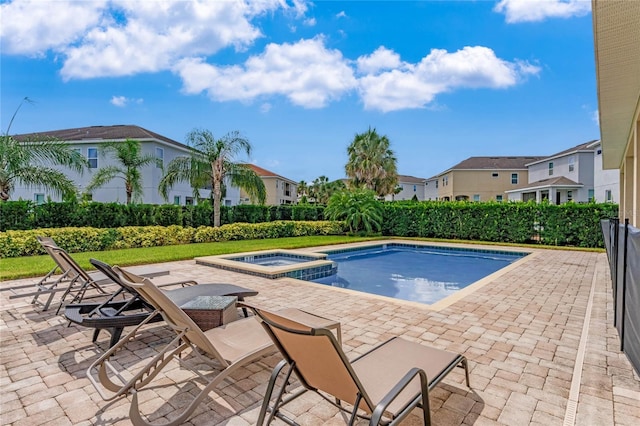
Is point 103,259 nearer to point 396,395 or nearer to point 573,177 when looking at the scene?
point 396,395

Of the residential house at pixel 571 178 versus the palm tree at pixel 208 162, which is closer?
the palm tree at pixel 208 162

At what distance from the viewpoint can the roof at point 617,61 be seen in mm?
4074

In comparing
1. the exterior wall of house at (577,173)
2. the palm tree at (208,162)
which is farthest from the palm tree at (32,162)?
the exterior wall of house at (577,173)

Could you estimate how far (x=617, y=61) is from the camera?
5.30 metres

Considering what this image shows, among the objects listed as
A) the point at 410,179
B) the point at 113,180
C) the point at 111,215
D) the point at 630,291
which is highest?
the point at 410,179

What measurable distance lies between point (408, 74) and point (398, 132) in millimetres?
11021

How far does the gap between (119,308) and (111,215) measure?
1419 centimetres

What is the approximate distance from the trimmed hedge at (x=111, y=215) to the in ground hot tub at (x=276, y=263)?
7.96 m

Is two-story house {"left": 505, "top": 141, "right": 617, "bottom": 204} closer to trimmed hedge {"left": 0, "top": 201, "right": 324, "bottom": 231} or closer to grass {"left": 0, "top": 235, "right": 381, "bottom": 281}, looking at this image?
trimmed hedge {"left": 0, "top": 201, "right": 324, "bottom": 231}

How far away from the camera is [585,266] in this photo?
11352 mm

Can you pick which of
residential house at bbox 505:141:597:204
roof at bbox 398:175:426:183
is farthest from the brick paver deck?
roof at bbox 398:175:426:183

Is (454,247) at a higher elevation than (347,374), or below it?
below

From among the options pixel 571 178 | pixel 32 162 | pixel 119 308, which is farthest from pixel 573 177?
pixel 32 162

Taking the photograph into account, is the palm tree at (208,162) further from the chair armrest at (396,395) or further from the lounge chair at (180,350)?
the chair armrest at (396,395)
